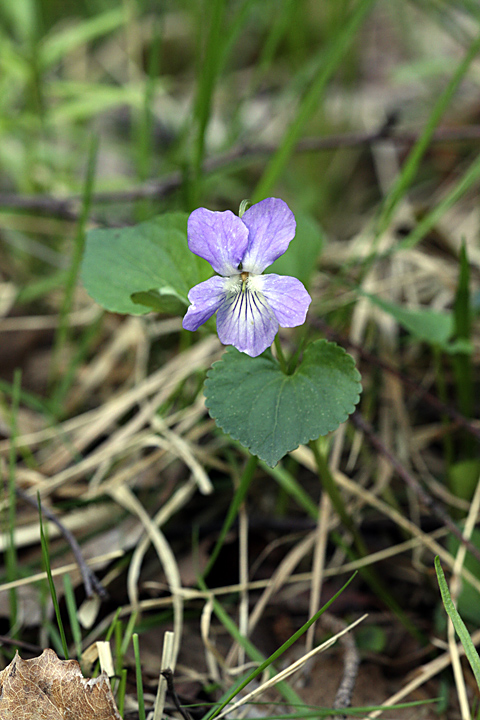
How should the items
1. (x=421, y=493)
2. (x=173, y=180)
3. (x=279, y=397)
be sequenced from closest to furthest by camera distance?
(x=279, y=397) < (x=421, y=493) < (x=173, y=180)

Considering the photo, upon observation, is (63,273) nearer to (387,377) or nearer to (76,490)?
(76,490)

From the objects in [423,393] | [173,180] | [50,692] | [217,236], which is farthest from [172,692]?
[173,180]

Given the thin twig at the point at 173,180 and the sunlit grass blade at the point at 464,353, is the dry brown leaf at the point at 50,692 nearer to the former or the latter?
the sunlit grass blade at the point at 464,353

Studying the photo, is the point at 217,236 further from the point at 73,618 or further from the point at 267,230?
the point at 73,618

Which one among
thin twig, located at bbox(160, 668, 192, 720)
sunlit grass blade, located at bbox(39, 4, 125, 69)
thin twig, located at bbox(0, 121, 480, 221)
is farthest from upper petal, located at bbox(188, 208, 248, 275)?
sunlit grass blade, located at bbox(39, 4, 125, 69)

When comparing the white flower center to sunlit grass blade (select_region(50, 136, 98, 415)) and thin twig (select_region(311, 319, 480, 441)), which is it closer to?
thin twig (select_region(311, 319, 480, 441))

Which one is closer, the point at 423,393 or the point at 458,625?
the point at 458,625

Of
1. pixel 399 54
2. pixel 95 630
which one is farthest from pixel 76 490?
pixel 399 54

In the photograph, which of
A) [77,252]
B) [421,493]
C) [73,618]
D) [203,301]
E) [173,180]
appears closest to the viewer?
[203,301]
